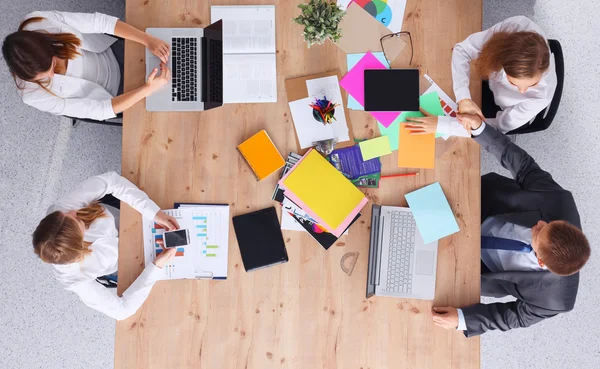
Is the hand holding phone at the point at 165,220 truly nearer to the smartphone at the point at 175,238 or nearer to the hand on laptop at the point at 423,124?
the smartphone at the point at 175,238

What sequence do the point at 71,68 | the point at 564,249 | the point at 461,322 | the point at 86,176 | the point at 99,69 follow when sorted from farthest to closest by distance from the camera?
the point at 86,176
the point at 99,69
the point at 71,68
the point at 461,322
the point at 564,249

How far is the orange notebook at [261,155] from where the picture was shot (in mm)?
1766

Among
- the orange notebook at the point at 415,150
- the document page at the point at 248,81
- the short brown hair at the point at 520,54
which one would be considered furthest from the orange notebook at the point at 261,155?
the short brown hair at the point at 520,54

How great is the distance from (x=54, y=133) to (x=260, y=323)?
1.66m

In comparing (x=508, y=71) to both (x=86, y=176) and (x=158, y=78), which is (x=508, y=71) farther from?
(x=86, y=176)

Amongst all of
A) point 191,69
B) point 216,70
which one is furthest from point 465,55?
point 191,69

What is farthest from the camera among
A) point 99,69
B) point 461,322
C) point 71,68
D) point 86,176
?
point 86,176

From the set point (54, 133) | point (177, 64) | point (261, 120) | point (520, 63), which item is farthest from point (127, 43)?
point (520, 63)

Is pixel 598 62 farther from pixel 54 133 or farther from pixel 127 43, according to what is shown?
pixel 54 133

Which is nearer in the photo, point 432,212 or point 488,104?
point 432,212

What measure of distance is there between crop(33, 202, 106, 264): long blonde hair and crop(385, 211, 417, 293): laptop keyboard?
119 centimetres

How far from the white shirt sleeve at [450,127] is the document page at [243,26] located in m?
0.78

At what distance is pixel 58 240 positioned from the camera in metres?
1.56

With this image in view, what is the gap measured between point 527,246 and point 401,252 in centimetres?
50
